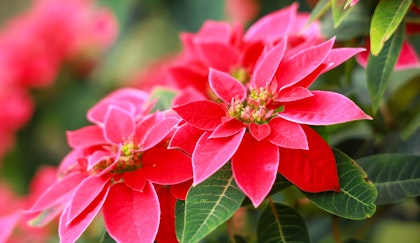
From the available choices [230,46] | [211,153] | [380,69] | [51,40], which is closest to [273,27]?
[230,46]

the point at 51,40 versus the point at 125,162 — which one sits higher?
the point at 125,162

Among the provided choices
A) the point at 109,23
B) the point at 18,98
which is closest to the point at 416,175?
the point at 18,98

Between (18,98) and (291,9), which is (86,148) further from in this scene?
(18,98)

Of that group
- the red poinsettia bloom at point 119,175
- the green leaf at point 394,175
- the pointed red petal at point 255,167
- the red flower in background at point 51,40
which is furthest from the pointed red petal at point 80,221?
the red flower in background at point 51,40

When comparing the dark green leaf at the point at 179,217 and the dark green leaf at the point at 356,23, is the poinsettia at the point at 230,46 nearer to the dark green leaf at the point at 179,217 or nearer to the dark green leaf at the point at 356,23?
the dark green leaf at the point at 356,23

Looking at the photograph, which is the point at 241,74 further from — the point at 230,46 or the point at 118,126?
the point at 118,126

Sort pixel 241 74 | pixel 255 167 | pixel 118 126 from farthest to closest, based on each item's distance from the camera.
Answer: pixel 241 74, pixel 118 126, pixel 255 167
